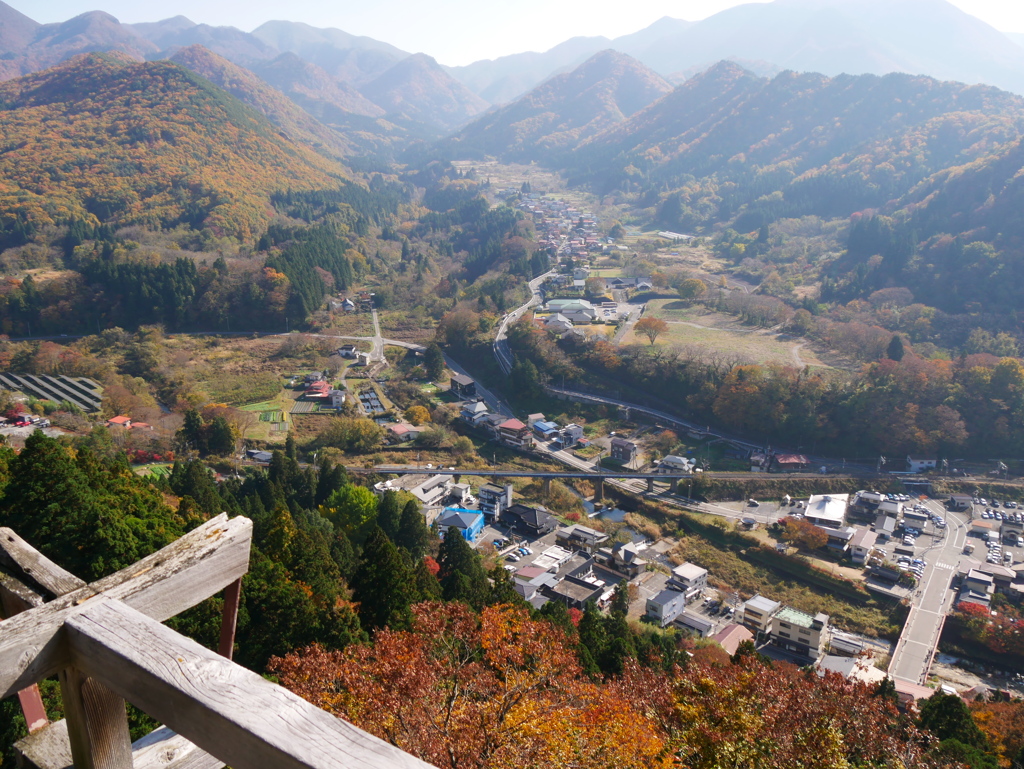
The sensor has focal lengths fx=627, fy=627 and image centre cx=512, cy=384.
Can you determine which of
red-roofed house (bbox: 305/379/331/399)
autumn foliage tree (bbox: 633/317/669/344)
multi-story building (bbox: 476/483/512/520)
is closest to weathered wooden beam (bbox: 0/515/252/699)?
multi-story building (bbox: 476/483/512/520)

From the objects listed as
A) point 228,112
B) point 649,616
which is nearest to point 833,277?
point 649,616

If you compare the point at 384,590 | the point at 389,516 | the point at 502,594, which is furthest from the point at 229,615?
the point at 389,516

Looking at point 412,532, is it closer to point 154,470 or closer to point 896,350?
point 154,470

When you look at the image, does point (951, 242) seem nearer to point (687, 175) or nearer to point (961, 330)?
point (961, 330)

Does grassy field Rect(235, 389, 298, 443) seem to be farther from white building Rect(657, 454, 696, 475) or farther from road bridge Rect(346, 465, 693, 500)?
white building Rect(657, 454, 696, 475)

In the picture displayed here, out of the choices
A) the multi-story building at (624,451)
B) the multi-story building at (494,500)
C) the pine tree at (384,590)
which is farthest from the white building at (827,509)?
the pine tree at (384,590)
